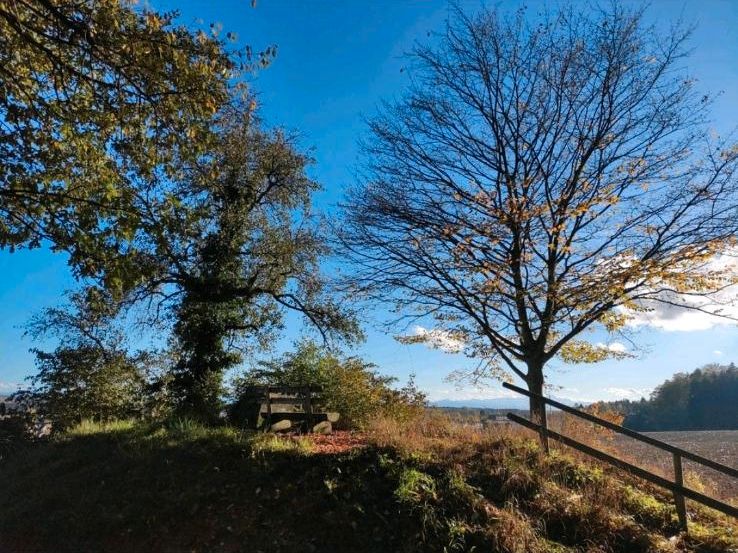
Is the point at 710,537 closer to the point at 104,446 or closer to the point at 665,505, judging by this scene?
the point at 665,505

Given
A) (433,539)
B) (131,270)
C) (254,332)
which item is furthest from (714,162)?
(254,332)

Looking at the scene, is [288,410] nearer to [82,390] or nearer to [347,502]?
[347,502]

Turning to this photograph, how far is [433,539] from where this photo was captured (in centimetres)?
684

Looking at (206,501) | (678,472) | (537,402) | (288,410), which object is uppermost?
(537,402)

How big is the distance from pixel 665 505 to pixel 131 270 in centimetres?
855

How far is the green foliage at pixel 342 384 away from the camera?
13.0 m

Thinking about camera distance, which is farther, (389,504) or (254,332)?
(254,332)

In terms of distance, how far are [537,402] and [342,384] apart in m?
4.77

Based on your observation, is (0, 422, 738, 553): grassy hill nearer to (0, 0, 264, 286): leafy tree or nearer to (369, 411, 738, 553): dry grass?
(369, 411, 738, 553): dry grass

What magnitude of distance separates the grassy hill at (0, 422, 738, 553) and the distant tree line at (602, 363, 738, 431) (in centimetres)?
2636

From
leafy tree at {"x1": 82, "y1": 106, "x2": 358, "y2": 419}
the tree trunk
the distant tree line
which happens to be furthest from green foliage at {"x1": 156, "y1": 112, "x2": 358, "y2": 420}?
the distant tree line

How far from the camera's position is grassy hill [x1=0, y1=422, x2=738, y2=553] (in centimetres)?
700

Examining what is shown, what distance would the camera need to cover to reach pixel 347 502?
7.68 metres

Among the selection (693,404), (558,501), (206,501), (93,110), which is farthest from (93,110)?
(693,404)
